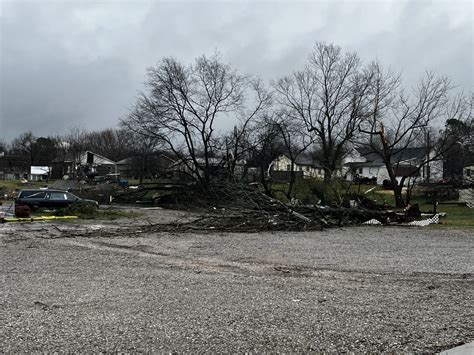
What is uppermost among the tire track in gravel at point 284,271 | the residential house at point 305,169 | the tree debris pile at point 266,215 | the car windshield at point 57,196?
the residential house at point 305,169

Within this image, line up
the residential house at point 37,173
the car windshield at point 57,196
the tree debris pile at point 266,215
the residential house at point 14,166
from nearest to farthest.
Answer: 1. the tree debris pile at point 266,215
2. the car windshield at point 57,196
3. the residential house at point 37,173
4. the residential house at point 14,166

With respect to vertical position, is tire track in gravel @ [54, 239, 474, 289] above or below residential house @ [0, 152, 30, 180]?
below

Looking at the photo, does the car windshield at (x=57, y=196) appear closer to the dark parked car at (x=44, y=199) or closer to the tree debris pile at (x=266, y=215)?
the dark parked car at (x=44, y=199)

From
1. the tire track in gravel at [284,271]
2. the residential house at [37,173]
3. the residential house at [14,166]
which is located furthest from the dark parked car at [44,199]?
the residential house at [14,166]

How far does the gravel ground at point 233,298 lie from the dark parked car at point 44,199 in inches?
519

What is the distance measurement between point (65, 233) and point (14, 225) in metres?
3.93

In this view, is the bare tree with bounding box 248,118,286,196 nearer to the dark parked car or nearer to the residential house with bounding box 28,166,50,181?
the dark parked car

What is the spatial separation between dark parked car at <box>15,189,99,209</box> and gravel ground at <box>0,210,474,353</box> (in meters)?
13.2

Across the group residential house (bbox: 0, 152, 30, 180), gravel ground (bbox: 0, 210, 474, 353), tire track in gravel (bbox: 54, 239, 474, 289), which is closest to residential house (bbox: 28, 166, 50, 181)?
residential house (bbox: 0, 152, 30, 180)

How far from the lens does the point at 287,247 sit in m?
13.6

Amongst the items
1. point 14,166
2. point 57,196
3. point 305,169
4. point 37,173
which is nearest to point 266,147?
point 305,169

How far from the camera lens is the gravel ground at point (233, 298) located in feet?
16.5

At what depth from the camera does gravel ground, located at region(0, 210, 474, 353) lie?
5039 millimetres

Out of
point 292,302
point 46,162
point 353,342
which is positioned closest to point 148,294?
point 292,302
